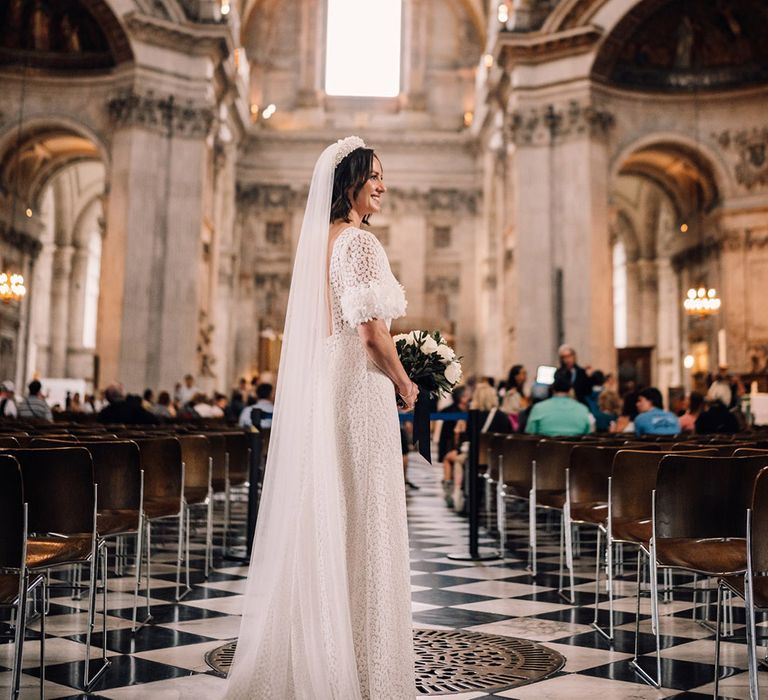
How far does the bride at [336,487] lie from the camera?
11.9 ft

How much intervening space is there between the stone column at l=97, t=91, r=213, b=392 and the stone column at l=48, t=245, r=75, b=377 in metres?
11.1

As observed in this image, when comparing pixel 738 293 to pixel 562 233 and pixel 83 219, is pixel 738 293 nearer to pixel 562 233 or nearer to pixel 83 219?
pixel 562 233

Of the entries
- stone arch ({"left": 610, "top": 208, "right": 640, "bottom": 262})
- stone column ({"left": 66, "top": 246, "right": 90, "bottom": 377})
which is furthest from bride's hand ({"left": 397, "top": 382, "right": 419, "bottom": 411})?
stone column ({"left": 66, "top": 246, "right": 90, "bottom": 377})

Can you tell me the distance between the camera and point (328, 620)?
3633 mm

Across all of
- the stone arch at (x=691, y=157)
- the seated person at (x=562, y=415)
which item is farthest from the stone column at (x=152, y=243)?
the seated person at (x=562, y=415)

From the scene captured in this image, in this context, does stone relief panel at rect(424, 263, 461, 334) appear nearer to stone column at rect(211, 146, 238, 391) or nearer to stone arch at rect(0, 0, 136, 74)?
stone column at rect(211, 146, 238, 391)

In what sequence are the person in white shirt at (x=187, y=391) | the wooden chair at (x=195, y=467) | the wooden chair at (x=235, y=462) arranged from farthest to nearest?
1. the person in white shirt at (x=187, y=391)
2. the wooden chair at (x=235, y=462)
3. the wooden chair at (x=195, y=467)

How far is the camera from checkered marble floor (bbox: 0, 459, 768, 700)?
407cm

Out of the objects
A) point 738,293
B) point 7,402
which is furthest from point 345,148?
point 738,293

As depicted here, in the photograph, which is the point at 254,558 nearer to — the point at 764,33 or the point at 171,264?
the point at 171,264

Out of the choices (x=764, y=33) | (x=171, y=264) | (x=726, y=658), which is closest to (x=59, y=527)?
(x=726, y=658)

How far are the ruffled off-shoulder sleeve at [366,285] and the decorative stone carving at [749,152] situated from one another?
64.7 feet

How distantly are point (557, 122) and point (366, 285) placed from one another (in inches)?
731

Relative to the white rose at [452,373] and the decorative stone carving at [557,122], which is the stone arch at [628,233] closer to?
the decorative stone carving at [557,122]
